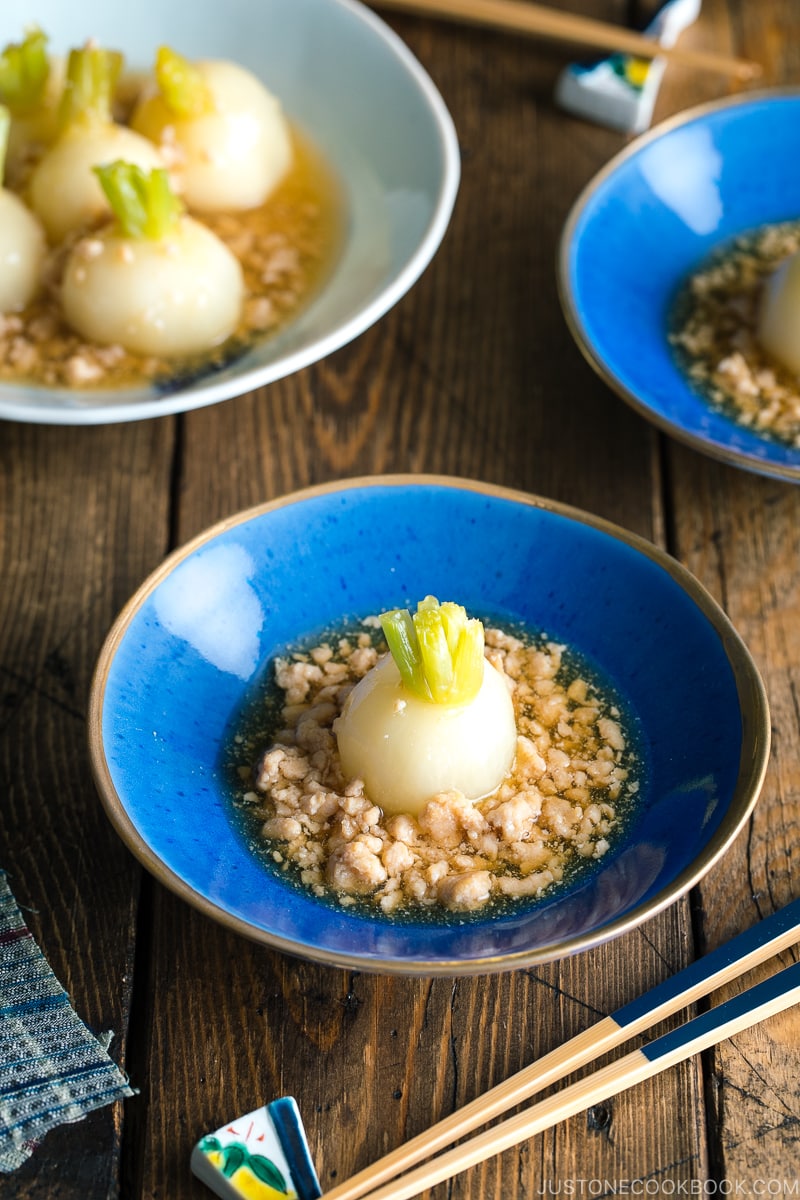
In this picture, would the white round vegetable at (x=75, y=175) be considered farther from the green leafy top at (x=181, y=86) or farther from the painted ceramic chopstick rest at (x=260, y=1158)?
the painted ceramic chopstick rest at (x=260, y=1158)

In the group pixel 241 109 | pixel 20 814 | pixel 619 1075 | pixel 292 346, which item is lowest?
pixel 20 814

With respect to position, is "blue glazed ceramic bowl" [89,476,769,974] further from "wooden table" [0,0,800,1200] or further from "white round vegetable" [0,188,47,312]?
"white round vegetable" [0,188,47,312]

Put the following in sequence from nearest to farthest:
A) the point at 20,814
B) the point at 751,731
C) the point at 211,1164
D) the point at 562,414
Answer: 1. the point at 211,1164
2. the point at 751,731
3. the point at 20,814
4. the point at 562,414

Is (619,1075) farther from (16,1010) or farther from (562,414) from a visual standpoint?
(562,414)

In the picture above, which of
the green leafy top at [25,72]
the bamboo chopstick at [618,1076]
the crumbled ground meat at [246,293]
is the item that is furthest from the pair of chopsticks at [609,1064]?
the green leafy top at [25,72]

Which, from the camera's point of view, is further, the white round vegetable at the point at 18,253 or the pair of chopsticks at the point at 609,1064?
the white round vegetable at the point at 18,253

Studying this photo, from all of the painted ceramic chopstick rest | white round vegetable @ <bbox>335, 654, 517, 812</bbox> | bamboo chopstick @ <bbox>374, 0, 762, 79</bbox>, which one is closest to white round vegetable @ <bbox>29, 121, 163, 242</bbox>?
bamboo chopstick @ <bbox>374, 0, 762, 79</bbox>

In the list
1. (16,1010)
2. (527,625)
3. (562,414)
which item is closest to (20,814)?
(16,1010)
